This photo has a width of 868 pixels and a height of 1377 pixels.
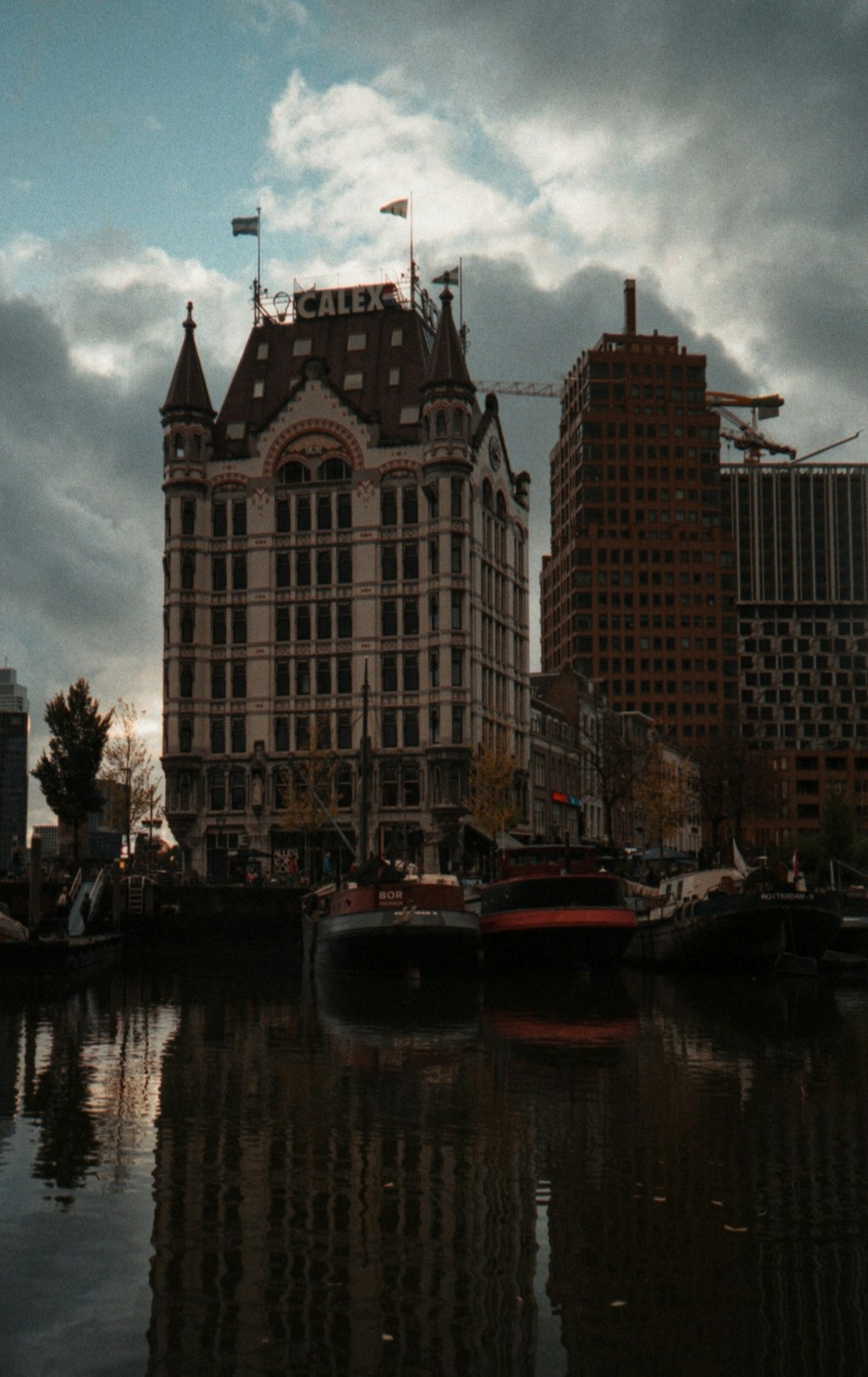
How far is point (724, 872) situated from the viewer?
61031 mm

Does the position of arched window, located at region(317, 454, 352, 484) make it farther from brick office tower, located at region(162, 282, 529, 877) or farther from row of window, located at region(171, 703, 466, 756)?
row of window, located at region(171, 703, 466, 756)

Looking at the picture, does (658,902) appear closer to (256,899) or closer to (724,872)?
(724,872)

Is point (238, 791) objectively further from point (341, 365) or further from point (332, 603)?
point (341, 365)

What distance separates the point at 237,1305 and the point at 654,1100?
12.2m

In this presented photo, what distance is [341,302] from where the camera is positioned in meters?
121

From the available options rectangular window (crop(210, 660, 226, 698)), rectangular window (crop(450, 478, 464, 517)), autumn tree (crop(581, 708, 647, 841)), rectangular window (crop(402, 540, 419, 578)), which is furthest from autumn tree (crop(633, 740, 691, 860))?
rectangular window (crop(210, 660, 226, 698))

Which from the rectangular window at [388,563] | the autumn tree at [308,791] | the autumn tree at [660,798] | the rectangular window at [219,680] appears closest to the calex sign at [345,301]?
the rectangular window at [388,563]

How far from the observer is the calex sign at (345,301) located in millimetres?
120312

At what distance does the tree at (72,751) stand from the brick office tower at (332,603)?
23.4 feet

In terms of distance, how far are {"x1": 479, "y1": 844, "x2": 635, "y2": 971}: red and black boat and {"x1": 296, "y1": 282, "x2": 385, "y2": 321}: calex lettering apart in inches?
2961

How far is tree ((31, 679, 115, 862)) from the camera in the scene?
4109 inches

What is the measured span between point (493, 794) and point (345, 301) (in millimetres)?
45805

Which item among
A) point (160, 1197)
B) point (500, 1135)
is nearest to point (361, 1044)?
point (500, 1135)

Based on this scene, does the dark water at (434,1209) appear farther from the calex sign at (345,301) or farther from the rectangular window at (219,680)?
the calex sign at (345,301)
